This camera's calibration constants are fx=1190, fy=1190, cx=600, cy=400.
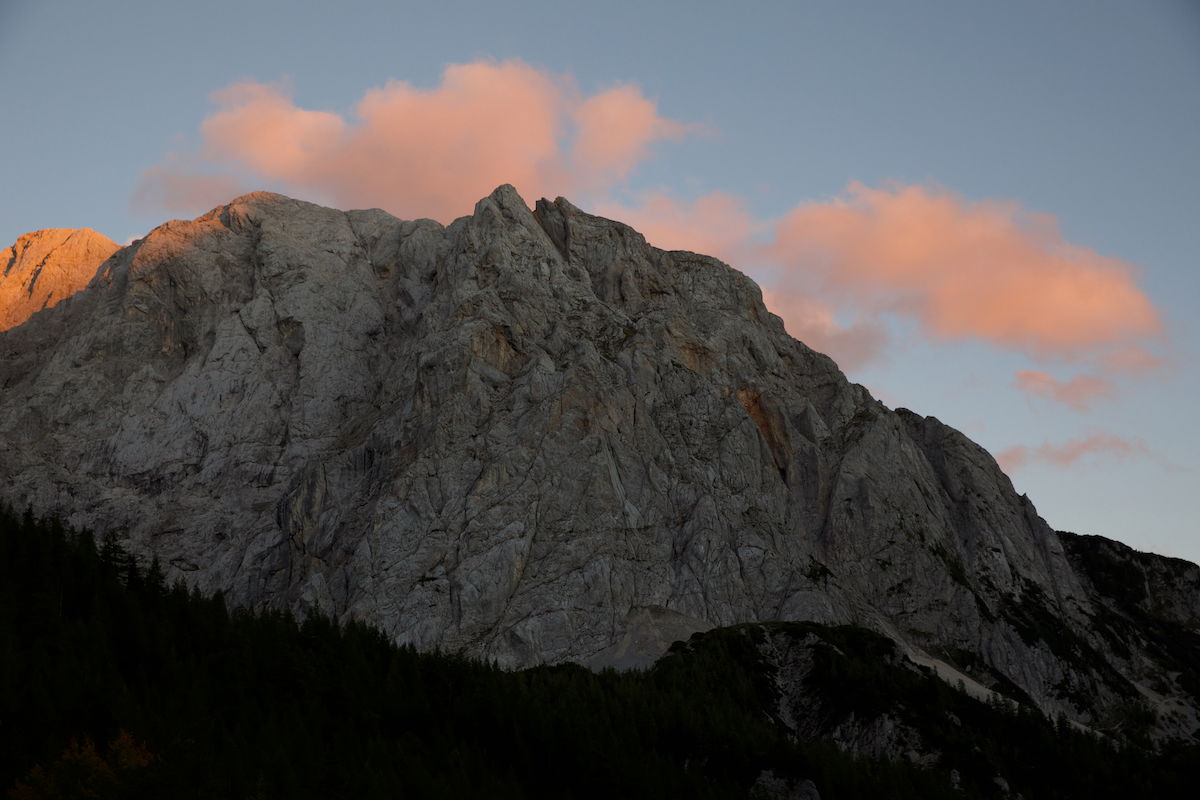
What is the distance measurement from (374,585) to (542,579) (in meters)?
27.4

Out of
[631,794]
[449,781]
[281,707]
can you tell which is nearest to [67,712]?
[281,707]

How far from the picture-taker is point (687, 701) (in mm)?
159375

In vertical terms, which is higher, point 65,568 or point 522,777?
point 65,568

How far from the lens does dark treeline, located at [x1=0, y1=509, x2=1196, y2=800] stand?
118 meters

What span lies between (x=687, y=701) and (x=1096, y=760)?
54.6 meters

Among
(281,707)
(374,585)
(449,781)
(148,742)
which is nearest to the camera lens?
(148,742)

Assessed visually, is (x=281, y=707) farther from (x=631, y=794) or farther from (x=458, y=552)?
(x=458, y=552)

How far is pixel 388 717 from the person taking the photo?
149 meters

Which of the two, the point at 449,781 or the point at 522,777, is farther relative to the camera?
the point at 522,777

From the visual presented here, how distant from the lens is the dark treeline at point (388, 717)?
4646 inches

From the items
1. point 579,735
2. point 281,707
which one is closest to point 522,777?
point 579,735

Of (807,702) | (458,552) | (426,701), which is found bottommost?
(426,701)

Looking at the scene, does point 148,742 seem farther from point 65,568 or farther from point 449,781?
point 65,568

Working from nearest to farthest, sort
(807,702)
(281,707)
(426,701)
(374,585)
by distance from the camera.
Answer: (281,707), (426,701), (807,702), (374,585)
